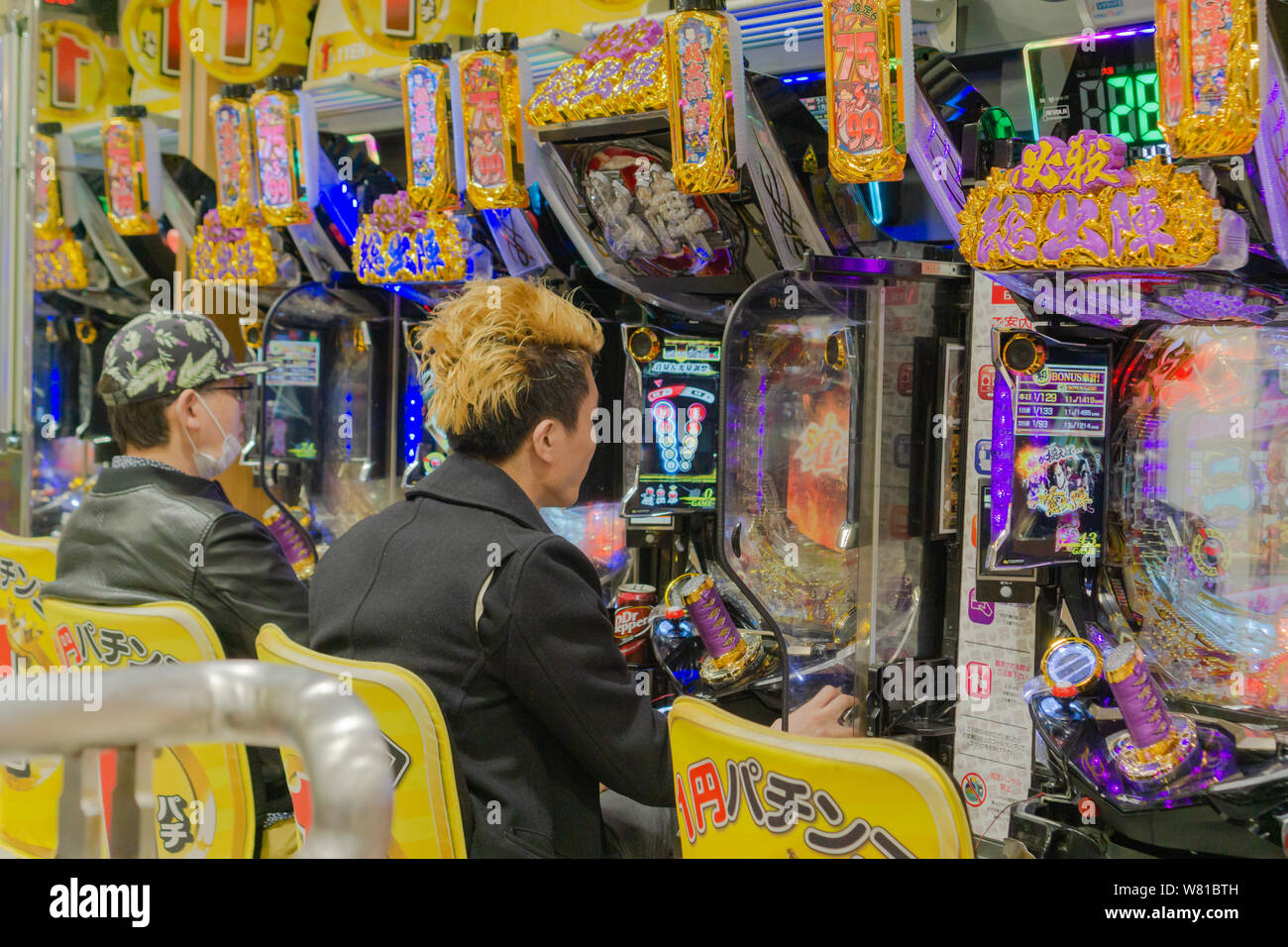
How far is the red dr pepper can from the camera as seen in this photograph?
3422mm

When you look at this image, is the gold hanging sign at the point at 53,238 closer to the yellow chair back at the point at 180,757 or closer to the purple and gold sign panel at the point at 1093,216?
the yellow chair back at the point at 180,757

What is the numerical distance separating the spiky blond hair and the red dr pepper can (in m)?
1.23

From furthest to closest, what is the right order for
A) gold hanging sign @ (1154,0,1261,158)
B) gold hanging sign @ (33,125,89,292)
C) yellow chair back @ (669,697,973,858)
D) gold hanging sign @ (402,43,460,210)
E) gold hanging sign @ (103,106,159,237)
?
gold hanging sign @ (33,125,89,292)
gold hanging sign @ (103,106,159,237)
gold hanging sign @ (402,43,460,210)
gold hanging sign @ (1154,0,1261,158)
yellow chair back @ (669,697,973,858)

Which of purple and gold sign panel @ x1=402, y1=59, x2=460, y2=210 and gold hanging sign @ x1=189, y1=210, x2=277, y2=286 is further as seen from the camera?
gold hanging sign @ x1=189, y1=210, x2=277, y2=286

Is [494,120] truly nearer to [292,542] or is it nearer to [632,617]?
[632,617]

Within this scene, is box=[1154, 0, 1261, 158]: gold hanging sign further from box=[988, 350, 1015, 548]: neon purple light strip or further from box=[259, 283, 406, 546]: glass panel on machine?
box=[259, 283, 406, 546]: glass panel on machine

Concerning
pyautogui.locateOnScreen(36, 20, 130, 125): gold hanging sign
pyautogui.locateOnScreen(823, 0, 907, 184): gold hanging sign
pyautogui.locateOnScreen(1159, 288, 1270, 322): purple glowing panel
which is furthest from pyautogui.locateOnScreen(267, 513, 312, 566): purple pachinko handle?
pyautogui.locateOnScreen(1159, 288, 1270, 322): purple glowing panel

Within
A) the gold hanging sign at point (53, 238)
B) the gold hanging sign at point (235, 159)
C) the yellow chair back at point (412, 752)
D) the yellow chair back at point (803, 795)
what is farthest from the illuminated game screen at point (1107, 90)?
the gold hanging sign at point (53, 238)

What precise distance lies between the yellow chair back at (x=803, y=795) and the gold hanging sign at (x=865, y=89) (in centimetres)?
131

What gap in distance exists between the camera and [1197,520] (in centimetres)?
234

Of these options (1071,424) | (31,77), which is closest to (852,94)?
(1071,424)
